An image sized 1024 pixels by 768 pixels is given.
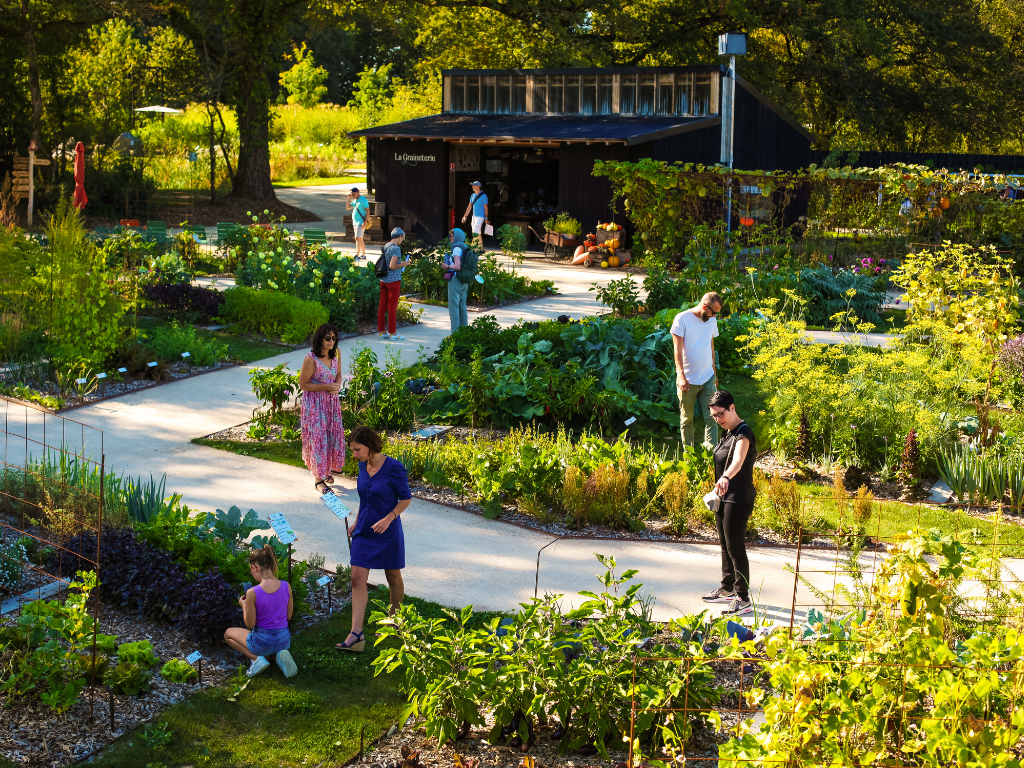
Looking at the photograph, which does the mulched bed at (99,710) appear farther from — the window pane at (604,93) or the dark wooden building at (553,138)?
the window pane at (604,93)

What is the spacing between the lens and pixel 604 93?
90.0ft

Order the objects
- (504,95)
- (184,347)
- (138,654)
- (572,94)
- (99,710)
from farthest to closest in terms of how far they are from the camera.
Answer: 1. (504,95)
2. (572,94)
3. (184,347)
4. (138,654)
5. (99,710)

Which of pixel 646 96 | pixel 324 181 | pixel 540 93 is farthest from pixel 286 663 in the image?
pixel 324 181

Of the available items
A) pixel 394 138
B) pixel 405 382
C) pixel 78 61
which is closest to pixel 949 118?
pixel 394 138

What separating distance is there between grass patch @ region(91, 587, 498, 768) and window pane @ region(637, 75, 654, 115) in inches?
895

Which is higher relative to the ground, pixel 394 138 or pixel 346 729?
pixel 394 138

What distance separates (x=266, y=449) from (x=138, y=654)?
4456mm

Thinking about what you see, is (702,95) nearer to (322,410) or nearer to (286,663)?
(322,410)

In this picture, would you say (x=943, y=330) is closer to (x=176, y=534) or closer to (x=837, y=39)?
(x=176, y=534)

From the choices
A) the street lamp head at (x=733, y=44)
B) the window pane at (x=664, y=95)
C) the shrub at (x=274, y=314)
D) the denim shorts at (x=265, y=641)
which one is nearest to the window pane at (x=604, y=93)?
the window pane at (x=664, y=95)

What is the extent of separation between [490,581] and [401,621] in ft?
7.21

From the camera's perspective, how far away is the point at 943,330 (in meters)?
10.8

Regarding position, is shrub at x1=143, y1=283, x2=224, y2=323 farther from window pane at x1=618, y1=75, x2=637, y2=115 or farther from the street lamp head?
window pane at x1=618, y1=75, x2=637, y2=115

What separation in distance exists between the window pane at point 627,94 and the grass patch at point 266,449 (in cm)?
1929
